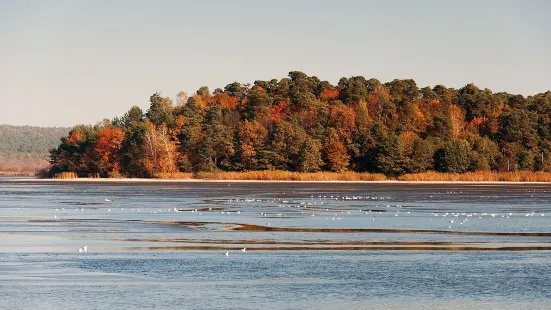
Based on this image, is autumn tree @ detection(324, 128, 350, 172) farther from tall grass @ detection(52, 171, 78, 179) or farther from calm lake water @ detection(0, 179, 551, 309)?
calm lake water @ detection(0, 179, 551, 309)

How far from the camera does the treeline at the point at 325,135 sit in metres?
151

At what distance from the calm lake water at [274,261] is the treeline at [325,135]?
310ft

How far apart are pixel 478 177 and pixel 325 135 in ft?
89.0

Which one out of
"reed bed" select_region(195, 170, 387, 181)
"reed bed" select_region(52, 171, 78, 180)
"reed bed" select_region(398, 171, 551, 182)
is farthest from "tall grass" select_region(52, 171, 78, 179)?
"reed bed" select_region(398, 171, 551, 182)

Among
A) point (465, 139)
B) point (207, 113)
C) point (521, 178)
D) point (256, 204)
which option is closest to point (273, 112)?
point (207, 113)

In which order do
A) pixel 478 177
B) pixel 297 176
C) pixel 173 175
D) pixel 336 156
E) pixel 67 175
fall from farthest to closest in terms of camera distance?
pixel 67 175
pixel 173 175
pixel 336 156
pixel 297 176
pixel 478 177

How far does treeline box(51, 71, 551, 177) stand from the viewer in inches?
5935

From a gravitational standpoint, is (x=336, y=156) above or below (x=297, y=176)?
above

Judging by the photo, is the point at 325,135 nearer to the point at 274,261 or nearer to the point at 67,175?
the point at 67,175

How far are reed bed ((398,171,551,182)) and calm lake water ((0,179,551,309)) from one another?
90.8 m

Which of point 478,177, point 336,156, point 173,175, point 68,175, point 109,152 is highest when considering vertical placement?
point 109,152

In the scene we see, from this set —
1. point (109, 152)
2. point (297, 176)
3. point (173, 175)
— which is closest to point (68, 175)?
point (109, 152)

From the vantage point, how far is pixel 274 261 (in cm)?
3212

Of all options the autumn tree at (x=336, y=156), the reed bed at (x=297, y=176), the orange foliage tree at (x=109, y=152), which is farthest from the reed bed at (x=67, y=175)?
→ the autumn tree at (x=336, y=156)
